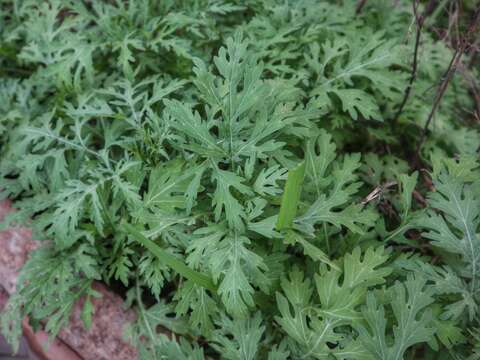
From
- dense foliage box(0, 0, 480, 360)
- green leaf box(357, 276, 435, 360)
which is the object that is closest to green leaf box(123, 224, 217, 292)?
dense foliage box(0, 0, 480, 360)

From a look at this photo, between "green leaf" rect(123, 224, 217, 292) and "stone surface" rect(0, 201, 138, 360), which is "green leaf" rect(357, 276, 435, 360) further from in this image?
"stone surface" rect(0, 201, 138, 360)

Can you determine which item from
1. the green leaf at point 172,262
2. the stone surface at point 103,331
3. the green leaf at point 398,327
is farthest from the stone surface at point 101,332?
the green leaf at point 398,327

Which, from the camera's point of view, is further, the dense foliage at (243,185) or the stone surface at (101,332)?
the stone surface at (101,332)

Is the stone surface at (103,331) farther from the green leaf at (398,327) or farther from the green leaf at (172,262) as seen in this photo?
the green leaf at (398,327)

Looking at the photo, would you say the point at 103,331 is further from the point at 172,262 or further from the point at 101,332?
the point at 172,262

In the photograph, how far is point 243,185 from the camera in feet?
4.36

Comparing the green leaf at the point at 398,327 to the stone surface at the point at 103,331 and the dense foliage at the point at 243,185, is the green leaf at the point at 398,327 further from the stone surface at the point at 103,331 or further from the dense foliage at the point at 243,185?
the stone surface at the point at 103,331

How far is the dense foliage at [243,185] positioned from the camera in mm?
1330

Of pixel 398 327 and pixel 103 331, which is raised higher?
pixel 398 327

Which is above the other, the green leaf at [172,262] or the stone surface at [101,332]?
the green leaf at [172,262]

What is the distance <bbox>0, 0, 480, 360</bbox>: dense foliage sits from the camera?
4.36 feet

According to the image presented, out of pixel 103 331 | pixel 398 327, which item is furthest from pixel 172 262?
pixel 398 327

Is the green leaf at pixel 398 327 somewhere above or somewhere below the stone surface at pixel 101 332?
above

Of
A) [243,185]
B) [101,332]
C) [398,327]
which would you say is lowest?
[101,332]
